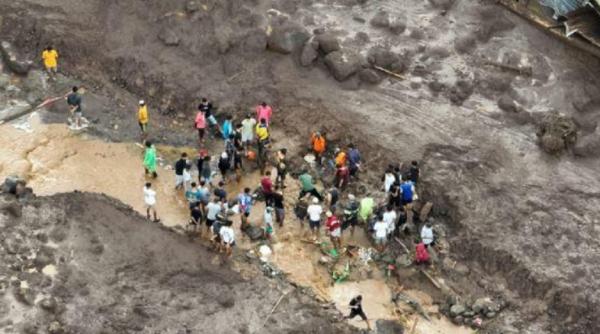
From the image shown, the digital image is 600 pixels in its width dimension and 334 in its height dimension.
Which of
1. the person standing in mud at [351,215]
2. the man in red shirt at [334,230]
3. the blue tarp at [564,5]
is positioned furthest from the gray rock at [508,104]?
the man in red shirt at [334,230]

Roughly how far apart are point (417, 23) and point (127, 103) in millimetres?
8872

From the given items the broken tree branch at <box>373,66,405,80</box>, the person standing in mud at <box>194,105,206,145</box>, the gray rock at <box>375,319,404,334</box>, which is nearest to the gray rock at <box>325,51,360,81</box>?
the broken tree branch at <box>373,66,405,80</box>

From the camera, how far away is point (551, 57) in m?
23.7

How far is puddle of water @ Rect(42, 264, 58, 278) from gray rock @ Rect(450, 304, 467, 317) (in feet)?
29.9

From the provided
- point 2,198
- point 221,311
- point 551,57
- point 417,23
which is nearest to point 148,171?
point 2,198

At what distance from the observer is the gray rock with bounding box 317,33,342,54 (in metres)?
23.9

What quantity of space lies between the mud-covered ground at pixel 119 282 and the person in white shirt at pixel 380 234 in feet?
7.36

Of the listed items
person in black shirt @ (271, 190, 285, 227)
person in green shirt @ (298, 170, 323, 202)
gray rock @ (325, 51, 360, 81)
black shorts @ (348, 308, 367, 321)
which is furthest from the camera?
gray rock @ (325, 51, 360, 81)

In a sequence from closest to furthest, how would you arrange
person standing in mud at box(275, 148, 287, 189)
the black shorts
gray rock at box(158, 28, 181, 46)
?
the black shorts, person standing in mud at box(275, 148, 287, 189), gray rock at box(158, 28, 181, 46)

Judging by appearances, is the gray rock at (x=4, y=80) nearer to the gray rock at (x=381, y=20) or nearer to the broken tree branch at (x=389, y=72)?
the broken tree branch at (x=389, y=72)

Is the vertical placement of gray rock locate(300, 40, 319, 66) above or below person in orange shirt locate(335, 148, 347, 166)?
above

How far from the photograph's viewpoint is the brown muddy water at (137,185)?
19.8 metres

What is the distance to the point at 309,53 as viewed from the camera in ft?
78.7

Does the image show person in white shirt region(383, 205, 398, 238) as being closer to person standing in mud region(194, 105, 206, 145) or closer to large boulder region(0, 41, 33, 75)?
person standing in mud region(194, 105, 206, 145)
